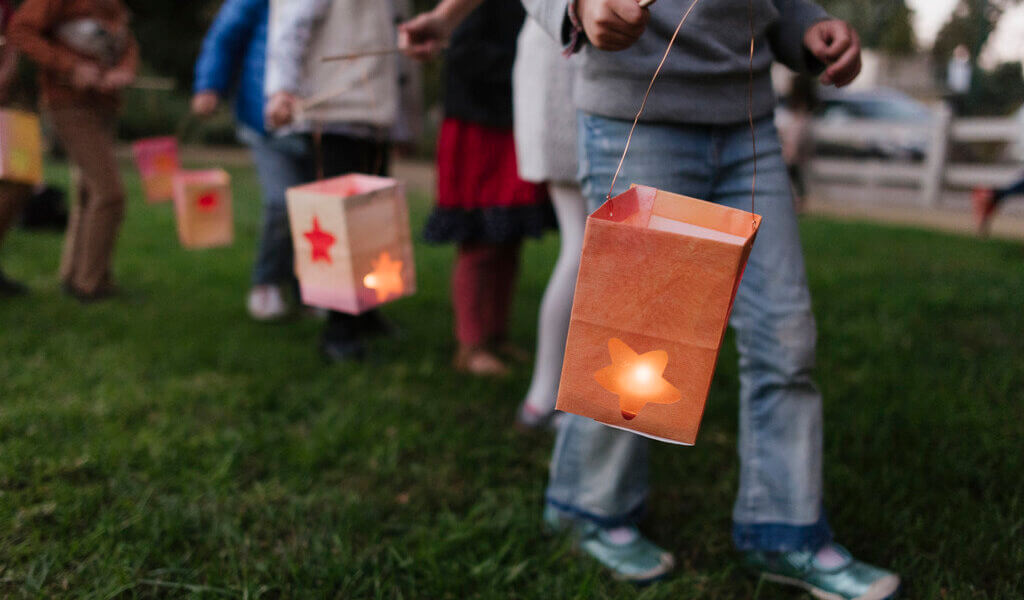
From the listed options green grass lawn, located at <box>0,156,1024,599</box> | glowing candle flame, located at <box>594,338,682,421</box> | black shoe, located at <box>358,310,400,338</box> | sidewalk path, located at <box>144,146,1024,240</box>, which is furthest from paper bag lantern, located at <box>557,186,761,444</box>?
sidewalk path, located at <box>144,146,1024,240</box>

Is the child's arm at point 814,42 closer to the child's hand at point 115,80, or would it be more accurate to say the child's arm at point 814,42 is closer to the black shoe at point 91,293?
the child's hand at point 115,80

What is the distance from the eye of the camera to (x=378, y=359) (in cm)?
300

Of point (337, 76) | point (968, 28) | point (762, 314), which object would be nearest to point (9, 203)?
point (337, 76)

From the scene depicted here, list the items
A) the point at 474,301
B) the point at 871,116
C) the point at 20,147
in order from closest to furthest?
the point at 20,147, the point at 474,301, the point at 871,116

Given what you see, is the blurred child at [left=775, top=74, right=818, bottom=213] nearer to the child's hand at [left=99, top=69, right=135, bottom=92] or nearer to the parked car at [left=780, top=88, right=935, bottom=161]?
the parked car at [left=780, top=88, right=935, bottom=161]

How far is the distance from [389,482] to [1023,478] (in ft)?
5.47

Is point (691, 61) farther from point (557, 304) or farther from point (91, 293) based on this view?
point (91, 293)

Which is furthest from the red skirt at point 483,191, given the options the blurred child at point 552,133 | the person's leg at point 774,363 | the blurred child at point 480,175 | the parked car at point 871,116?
the parked car at point 871,116

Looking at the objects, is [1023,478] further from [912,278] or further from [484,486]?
[912,278]

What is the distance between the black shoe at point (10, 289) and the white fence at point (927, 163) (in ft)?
33.0

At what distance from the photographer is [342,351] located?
298 cm

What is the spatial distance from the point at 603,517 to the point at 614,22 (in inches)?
42.4

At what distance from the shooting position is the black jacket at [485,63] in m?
2.50

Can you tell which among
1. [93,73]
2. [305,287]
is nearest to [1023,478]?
[305,287]
